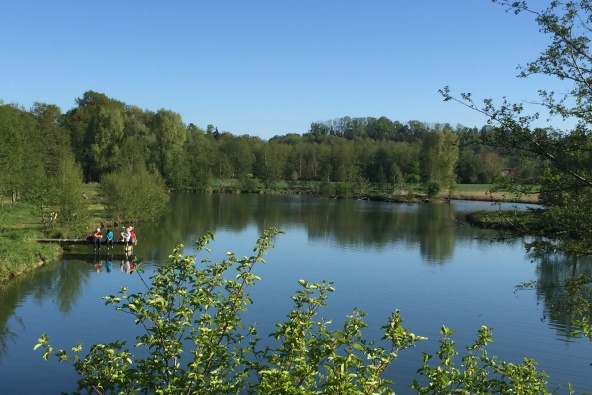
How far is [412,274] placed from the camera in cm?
2247

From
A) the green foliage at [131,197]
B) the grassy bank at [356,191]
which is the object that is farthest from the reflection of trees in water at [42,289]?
the grassy bank at [356,191]

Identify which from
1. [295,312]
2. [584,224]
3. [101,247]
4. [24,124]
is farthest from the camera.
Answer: [24,124]

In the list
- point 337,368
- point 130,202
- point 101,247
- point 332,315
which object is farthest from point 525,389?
point 130,202

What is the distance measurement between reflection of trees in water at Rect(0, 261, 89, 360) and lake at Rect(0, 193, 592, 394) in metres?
0.03

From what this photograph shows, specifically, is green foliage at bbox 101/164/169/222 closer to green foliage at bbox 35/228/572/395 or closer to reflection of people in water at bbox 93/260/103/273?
reflection of people in water at bbox 93/260/103/273

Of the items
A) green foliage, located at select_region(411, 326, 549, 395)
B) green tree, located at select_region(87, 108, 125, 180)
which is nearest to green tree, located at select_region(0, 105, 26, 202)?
green tree, located at select_region(87, 108, 125, 180)

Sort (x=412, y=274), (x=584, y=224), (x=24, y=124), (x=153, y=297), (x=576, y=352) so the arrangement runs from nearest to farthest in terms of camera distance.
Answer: (x=153, y=297), (x=584, y=224), (x=576, y=352), (x=412, y=274), (x=24, y=124)

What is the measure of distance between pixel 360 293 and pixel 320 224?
21403 millimetres

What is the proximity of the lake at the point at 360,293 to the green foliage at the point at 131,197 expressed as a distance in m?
1.71

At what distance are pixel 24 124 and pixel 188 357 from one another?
3725 centimetres

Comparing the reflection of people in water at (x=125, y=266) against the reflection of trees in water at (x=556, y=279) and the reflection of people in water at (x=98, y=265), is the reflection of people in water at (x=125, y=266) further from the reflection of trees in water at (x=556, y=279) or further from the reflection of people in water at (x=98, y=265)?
the reflection of trees in water at (x=556, y=279)

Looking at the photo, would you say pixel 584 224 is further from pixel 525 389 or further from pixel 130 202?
pixel 130 202

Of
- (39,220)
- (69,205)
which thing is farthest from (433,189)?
(69,205)

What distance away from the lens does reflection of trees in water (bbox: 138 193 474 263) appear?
100ft
